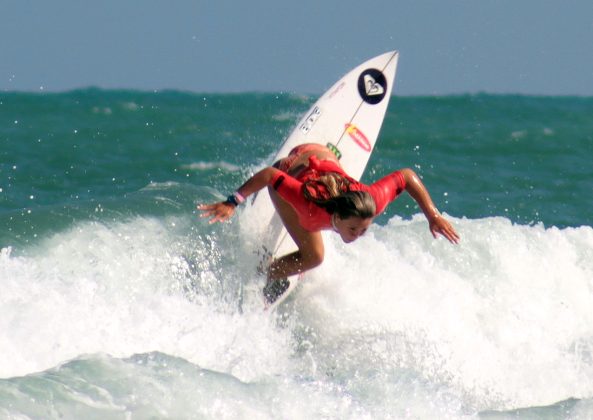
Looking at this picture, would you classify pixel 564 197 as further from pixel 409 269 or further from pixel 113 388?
pixel 113 388

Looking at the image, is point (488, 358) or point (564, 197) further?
point (564, 197)

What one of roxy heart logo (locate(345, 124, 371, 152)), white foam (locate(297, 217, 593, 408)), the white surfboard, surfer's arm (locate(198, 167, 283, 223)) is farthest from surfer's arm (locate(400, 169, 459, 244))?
roxy heart logo (locate(345, 124, 371, 152))

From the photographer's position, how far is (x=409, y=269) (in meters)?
7.84

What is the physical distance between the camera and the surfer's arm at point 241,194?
5855 mm

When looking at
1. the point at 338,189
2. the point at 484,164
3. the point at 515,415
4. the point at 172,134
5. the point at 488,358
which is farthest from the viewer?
the point at 172,134

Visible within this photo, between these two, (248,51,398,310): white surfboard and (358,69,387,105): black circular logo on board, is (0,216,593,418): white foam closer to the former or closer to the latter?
(248,51,398,310): white surfboard

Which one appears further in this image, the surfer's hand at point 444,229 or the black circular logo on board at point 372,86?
the black circular logo on board at point 372,86

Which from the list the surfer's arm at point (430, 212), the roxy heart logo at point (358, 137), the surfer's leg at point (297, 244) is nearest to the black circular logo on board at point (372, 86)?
the roxy heart logo at point (358, 137)

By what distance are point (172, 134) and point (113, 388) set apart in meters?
10.8

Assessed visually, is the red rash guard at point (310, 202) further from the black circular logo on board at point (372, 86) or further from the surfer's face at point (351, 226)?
the black circular logo on board at point (372, 86)

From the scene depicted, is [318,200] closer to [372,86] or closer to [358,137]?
[358,137]

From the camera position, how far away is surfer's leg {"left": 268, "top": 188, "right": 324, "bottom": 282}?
6.26 meters

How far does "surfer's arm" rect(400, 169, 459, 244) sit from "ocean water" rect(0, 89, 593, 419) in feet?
2.72

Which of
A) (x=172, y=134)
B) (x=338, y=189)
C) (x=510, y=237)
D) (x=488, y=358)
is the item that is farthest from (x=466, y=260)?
(x=172, y=134)
